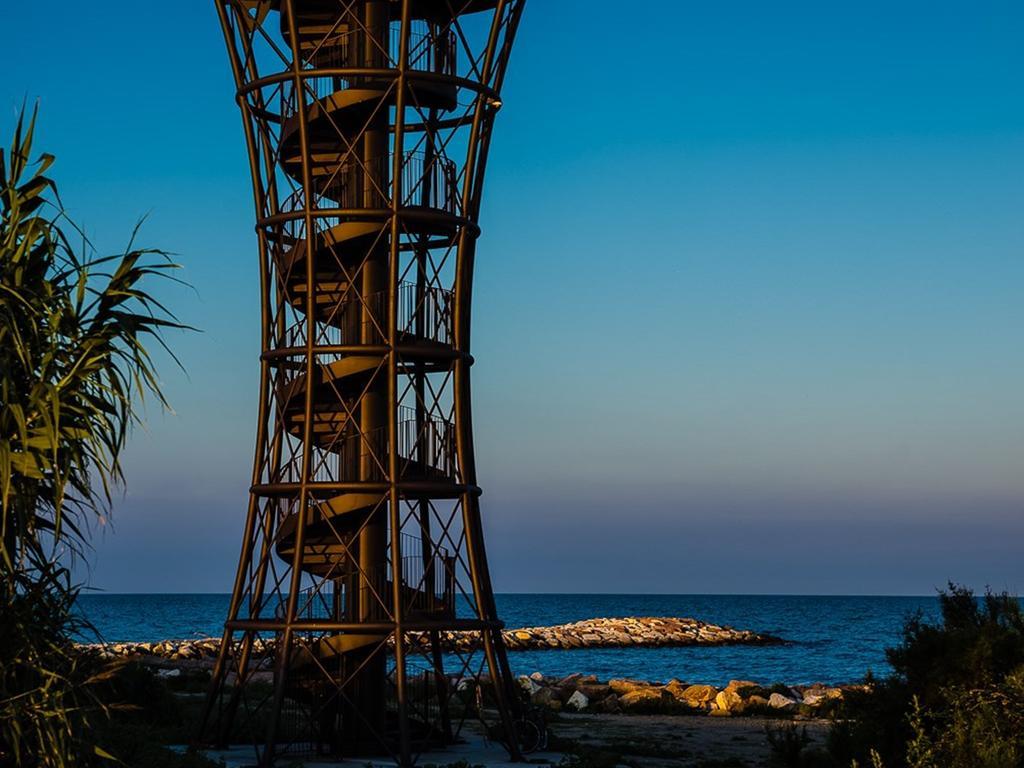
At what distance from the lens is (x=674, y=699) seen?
148 ft

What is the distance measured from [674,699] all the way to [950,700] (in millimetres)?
24431

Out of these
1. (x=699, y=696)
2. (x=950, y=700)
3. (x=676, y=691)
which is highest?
(x=950, y=700)

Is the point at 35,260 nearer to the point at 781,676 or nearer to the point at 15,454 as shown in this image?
the point at 15,454

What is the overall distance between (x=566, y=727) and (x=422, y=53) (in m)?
18.9

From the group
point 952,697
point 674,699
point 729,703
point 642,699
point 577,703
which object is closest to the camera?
point 952,697

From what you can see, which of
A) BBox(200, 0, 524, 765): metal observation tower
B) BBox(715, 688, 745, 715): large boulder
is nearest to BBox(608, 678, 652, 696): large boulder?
BBox(715, 688, 745, 715): large boulder

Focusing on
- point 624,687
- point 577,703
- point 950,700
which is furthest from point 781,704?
point 950,700

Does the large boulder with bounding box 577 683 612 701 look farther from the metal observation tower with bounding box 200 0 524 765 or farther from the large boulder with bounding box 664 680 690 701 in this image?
the metal observation tower with bounding box 200 0 524 765

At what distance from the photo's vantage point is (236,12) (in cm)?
2848

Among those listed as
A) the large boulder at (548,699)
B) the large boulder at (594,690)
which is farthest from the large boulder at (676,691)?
the large boulder at (548,699)

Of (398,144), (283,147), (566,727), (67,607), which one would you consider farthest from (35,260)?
(566,727)

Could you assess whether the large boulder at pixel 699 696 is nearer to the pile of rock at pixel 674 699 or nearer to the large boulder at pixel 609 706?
the pile of rock at pixel 674 699

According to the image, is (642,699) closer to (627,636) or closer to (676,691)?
(676,691)

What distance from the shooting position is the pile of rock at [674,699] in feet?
142
